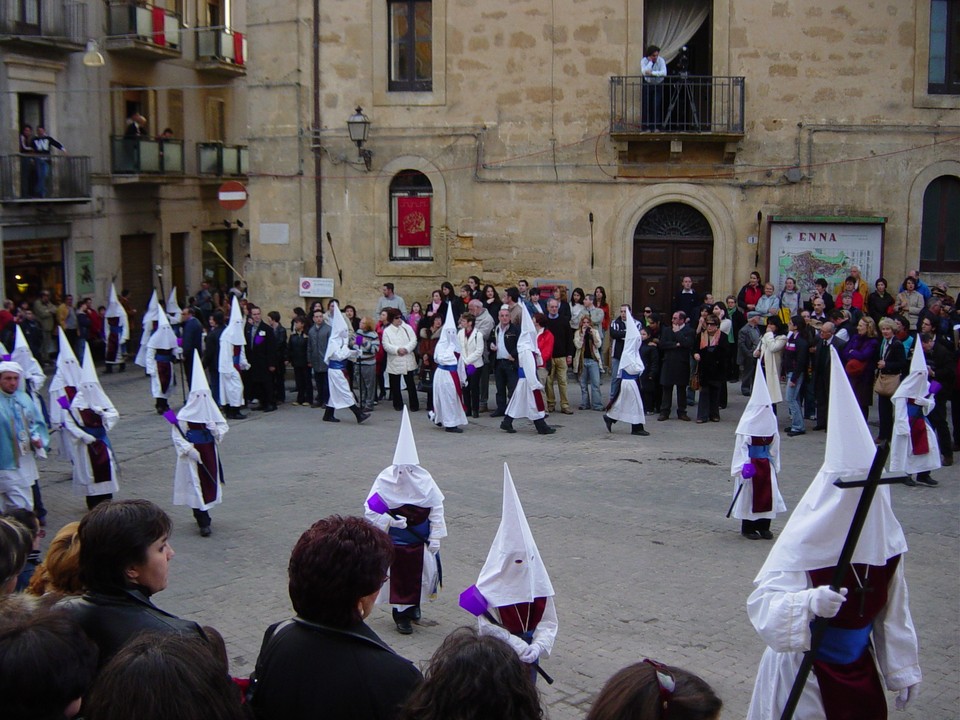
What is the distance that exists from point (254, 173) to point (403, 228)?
11.3 ft

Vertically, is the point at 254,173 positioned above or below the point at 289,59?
below

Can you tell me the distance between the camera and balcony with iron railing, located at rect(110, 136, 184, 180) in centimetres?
3020

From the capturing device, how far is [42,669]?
3121mm

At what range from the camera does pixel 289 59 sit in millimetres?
23109

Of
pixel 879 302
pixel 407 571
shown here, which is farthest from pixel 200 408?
pixel 879 302

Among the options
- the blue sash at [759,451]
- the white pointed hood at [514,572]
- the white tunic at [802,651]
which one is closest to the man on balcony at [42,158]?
the blue sash at [759,451]

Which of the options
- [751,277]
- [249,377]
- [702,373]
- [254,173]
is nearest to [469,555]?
[702,373]

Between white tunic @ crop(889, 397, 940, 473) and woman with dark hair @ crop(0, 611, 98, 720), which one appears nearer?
woman with dark hair @ crop(0, 611, 98, 720)

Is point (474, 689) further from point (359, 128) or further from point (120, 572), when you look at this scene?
point (359, 128)

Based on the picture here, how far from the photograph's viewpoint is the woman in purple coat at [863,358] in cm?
1580

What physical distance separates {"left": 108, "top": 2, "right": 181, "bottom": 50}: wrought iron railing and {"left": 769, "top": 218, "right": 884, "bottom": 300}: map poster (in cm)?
1814

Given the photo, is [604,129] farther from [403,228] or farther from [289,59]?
[289,59]

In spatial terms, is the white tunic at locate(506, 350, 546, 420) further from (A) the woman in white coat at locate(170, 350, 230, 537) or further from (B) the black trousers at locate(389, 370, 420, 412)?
(A) the woman in white coat at locate(170, 350, 230, 537)

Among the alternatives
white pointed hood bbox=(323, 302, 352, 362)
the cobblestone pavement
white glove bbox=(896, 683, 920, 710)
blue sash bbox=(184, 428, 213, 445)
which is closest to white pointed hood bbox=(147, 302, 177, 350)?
the cobblestone pavement
